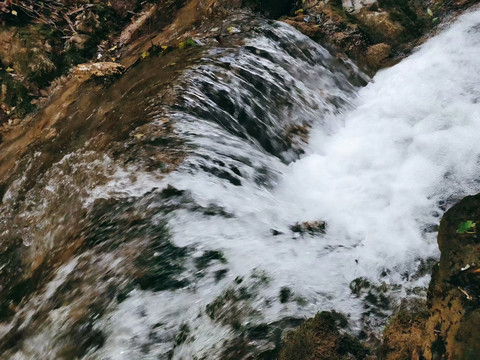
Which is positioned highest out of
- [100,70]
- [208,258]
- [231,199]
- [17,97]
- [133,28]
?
[133,28]

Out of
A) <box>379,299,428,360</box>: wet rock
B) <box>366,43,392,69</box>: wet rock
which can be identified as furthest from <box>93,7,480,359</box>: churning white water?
<box>366,43,392,69</box>: wet rock

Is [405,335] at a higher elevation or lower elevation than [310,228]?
→ lower

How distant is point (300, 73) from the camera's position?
6.34 metres

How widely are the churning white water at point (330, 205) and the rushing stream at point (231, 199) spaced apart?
0.02m

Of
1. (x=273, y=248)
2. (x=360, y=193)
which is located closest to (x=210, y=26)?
(x=360, y=193)

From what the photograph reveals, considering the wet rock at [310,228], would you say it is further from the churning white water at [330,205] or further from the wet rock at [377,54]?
the wet rock at [377,54]

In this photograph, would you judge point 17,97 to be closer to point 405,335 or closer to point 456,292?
point 405,335

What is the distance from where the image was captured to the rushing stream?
10.4 ft

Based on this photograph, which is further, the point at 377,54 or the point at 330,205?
the point at 377,54

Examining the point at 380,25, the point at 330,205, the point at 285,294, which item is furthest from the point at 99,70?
the point at 285,294

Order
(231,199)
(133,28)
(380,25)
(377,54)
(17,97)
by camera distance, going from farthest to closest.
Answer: (133,28) → (17,97) → (380,25) → (377,54) → (231,199)

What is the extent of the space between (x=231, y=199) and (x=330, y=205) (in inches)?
47.7

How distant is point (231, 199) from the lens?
4.01m

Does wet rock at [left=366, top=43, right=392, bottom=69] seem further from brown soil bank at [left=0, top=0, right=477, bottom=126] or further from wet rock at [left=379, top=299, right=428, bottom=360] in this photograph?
wet rock at [left=379, top=299, right=428, bottom=360]
